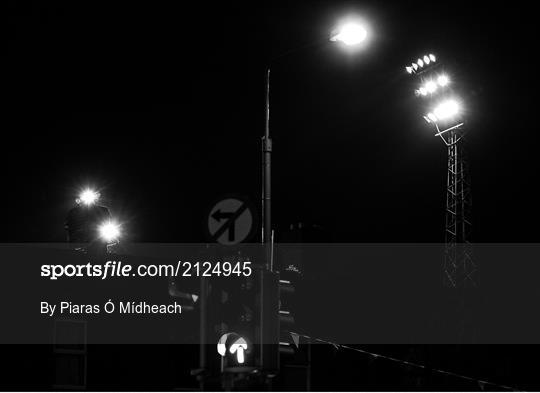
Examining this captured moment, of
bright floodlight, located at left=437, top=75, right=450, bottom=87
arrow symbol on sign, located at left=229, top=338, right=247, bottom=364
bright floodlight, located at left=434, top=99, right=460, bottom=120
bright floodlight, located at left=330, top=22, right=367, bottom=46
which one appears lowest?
arrow symbol on sign, located at left=229, top=338, right=247, bottom=364

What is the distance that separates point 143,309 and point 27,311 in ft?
11.7

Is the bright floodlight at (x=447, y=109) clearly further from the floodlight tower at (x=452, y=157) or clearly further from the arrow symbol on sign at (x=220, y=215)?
the arrow symbol on sign at (x=220, y=215)

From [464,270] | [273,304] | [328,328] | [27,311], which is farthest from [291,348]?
[328,328]

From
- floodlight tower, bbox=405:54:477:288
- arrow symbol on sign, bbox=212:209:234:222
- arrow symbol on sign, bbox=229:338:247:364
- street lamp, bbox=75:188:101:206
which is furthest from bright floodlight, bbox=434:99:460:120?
arrow symbol on sign, bbox=229:338:247:364

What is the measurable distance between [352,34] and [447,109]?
14.8 meters

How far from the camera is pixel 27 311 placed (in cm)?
1919

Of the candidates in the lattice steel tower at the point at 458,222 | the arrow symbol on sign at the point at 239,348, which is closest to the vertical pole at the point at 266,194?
the arrow symbol on sign at the point at 239,348

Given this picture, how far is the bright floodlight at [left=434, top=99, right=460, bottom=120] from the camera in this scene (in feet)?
77.5

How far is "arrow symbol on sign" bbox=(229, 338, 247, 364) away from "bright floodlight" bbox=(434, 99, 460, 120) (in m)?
18.7

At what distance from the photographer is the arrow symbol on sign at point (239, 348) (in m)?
6.28

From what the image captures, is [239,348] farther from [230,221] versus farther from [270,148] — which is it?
[270,148]

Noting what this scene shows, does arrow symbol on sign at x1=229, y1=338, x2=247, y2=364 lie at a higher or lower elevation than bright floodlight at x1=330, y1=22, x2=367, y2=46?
lower

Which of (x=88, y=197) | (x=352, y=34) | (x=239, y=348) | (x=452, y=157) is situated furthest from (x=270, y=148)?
(x=88, y=197)

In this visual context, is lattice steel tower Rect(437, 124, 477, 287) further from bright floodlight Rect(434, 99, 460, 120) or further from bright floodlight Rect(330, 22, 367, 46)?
bright floodlight Rect(330, 22, 367, 46)
